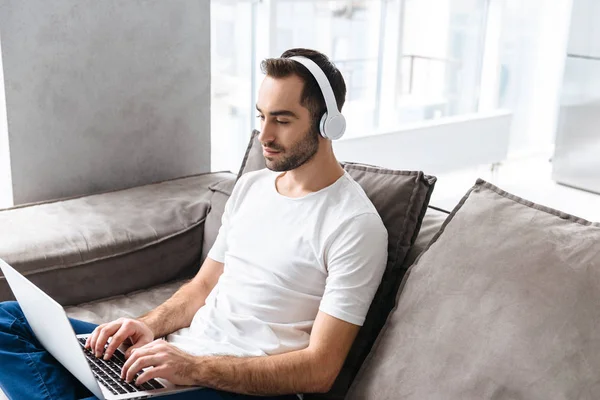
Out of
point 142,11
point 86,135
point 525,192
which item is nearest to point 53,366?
point 86,135

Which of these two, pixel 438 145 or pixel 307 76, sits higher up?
pixel 307 76

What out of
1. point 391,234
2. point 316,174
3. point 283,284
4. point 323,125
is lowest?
point 283,284

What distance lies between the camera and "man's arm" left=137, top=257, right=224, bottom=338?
1.82 meters

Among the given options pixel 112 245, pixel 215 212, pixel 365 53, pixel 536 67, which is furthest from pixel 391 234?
pixel 536 67

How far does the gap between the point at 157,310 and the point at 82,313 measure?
0.37 meters

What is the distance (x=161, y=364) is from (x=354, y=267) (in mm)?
417

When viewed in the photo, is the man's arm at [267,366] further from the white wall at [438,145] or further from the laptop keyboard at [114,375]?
the white wall at [438,145]

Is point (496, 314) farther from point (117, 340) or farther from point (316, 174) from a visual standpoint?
point (117, 340)

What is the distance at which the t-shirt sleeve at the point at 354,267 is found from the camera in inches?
62.0

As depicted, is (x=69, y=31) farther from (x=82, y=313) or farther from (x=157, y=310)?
(x=157, y=310)

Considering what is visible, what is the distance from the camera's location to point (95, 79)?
8.57 feet

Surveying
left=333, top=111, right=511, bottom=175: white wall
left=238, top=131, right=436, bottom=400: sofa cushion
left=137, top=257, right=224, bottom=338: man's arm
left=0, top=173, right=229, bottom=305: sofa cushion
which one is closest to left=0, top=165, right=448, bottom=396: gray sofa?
left=0, top=173, right=229, bottom=305: sofa cushion

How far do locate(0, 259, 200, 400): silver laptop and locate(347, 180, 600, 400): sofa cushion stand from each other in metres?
→ 0.41

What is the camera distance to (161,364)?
149 cm
